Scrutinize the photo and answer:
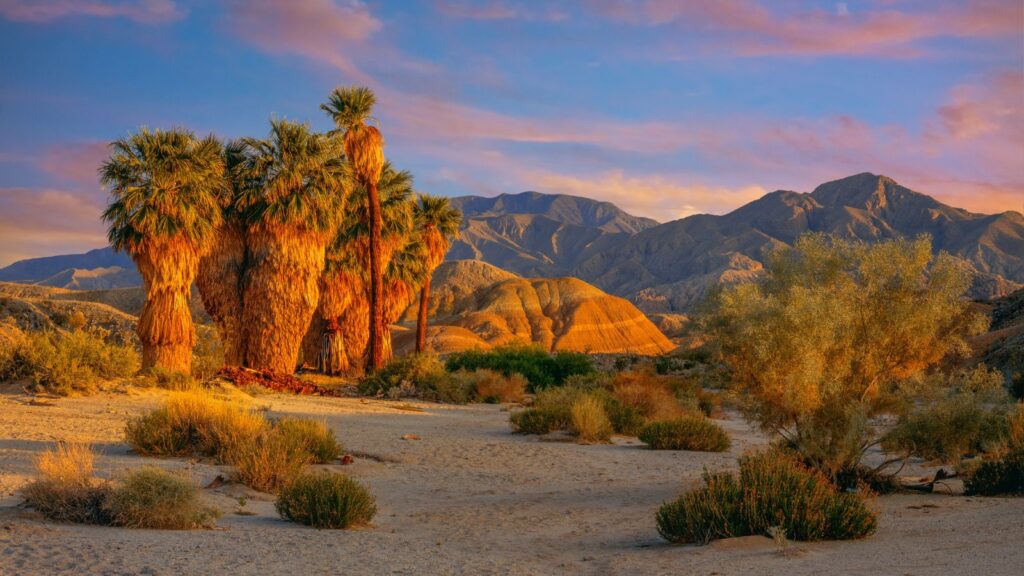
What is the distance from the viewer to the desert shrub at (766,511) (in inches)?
381

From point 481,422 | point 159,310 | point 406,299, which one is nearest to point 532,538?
point 481,422

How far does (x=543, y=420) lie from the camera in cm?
2175

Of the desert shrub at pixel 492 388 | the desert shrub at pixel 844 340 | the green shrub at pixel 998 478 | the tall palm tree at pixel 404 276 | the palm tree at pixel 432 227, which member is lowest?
the desert shrub at pixel 492 388

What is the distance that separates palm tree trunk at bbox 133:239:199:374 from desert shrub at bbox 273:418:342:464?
13.5 m

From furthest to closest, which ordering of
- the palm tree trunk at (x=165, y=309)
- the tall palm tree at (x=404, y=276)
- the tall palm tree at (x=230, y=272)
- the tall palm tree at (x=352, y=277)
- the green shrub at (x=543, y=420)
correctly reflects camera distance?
the tall palm tree at (x=404, y=276), the tall palm tree at (x=352, y=277), the tall palm tree at (x=230, y=272), the palm tree trunk at (x=165, y=309), the green shrub at (x=543, y=420)

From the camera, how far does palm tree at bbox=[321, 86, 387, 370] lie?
1426 inches

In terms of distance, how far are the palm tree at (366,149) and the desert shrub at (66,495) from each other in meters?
27.5

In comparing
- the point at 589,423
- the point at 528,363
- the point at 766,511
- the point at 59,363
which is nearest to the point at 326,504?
the point at 766,511

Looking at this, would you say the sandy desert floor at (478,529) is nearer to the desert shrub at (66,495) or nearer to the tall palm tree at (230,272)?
the desert shrub at (66,495)

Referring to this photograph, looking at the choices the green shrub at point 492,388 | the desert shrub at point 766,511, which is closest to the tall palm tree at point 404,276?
the green shrub at point 492,388

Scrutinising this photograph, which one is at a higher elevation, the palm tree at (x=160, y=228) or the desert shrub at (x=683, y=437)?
the palm tree at (x=160, y=228)

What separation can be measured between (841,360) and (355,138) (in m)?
27.0

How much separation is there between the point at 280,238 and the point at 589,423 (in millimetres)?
17681

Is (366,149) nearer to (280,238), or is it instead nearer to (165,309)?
(280,238)
